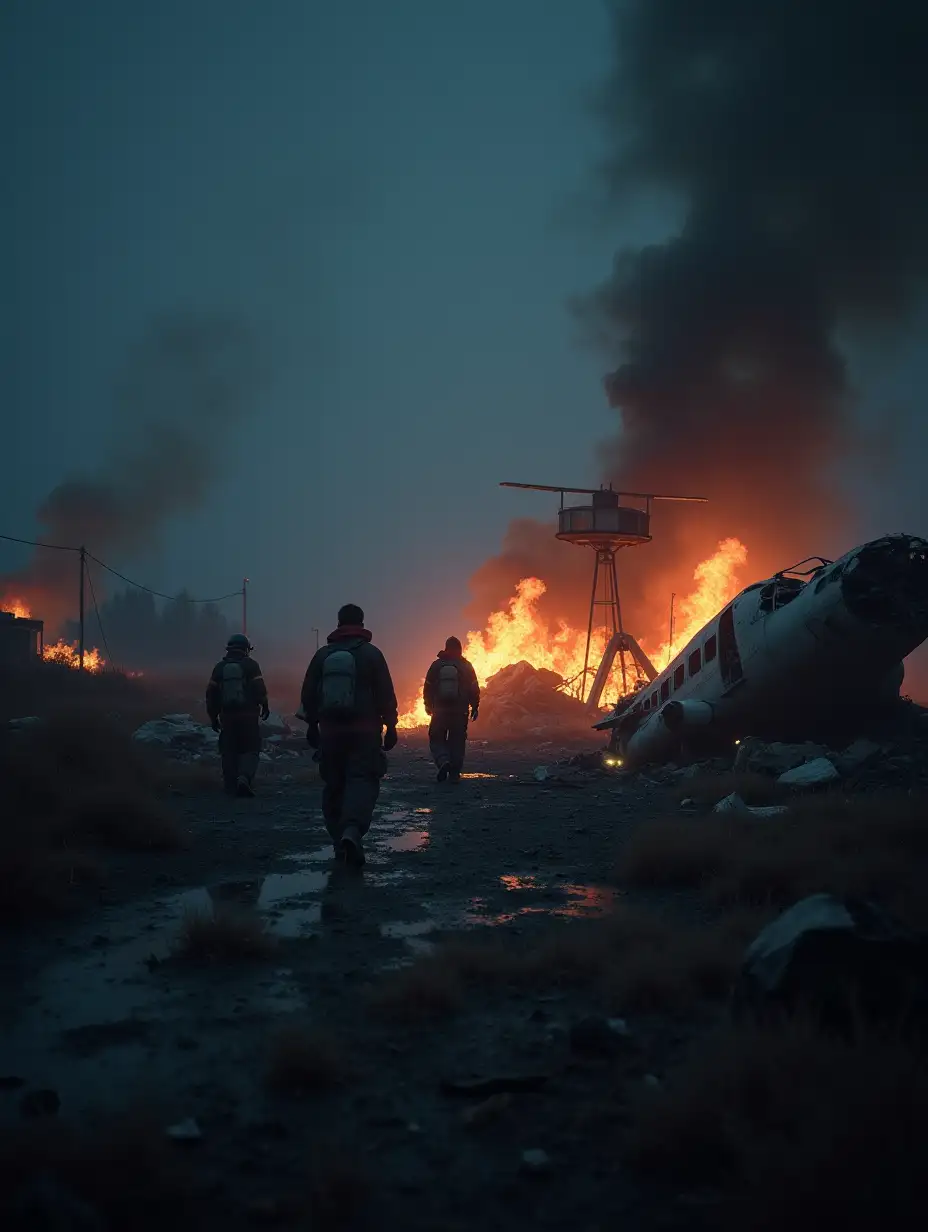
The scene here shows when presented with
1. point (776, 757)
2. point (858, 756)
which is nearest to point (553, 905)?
point (776, 757)

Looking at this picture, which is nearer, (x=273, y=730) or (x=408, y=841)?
(x=408, y=841)

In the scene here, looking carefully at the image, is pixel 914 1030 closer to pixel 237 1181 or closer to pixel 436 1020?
pixel 436 1020

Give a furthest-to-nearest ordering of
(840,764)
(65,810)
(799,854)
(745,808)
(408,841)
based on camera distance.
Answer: (840,764) < (745,808) < (408,841) < (65,810) < (799,854)

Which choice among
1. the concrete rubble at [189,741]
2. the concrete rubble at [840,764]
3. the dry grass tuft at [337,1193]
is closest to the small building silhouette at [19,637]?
the concrete rubble at [189,741]

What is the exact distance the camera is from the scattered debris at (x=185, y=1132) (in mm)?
2871

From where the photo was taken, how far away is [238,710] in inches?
528

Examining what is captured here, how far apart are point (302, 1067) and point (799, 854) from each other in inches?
172

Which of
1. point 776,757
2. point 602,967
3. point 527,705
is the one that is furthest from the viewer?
point 527,705

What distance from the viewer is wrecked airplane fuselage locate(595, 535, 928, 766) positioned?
13.3 meters

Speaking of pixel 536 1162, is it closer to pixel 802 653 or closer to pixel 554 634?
pixel 802 653

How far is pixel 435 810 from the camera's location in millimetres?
12484

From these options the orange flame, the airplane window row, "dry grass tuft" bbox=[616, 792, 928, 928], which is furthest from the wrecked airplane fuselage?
the orange flame

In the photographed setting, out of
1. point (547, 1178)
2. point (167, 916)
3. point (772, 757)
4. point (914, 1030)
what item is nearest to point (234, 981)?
point (167, 916)

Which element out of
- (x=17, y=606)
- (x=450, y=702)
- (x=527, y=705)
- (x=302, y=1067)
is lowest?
(x=302, y=1067)
